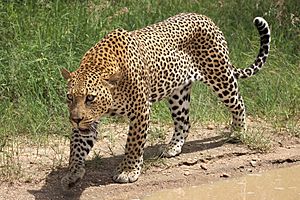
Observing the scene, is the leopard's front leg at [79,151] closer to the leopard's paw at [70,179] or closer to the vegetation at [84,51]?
the leopard's paw at [70,179]

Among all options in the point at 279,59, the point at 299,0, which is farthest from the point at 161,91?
the point at 299,0

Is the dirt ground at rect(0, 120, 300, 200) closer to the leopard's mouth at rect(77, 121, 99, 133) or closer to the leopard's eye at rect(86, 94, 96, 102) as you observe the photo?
the leopard's mouth at rect(77, 121, 99, 133)

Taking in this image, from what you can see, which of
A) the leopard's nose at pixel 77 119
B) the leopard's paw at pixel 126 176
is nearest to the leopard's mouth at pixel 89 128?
the leopard's nose at pixel 77 119

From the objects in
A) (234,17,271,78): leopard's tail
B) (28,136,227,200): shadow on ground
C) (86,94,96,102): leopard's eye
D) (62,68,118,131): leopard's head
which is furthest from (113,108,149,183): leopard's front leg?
(234,17,271,78): leopard's tail

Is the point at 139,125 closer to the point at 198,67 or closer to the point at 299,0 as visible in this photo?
the point at 198,67

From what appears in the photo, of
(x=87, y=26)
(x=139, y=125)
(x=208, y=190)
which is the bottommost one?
(x=208, y=190)

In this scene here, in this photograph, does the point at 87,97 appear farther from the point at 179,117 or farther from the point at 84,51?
the point at 84,51

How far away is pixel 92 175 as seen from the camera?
774 centimetres

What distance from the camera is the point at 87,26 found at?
33.9 ft

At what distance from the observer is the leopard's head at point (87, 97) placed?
268 inches

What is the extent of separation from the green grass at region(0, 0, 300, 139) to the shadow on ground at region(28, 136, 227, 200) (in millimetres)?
691

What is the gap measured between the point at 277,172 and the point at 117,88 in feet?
6.18

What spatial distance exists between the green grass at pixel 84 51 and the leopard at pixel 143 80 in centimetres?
85

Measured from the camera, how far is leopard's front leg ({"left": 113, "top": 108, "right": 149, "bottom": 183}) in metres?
7.44
